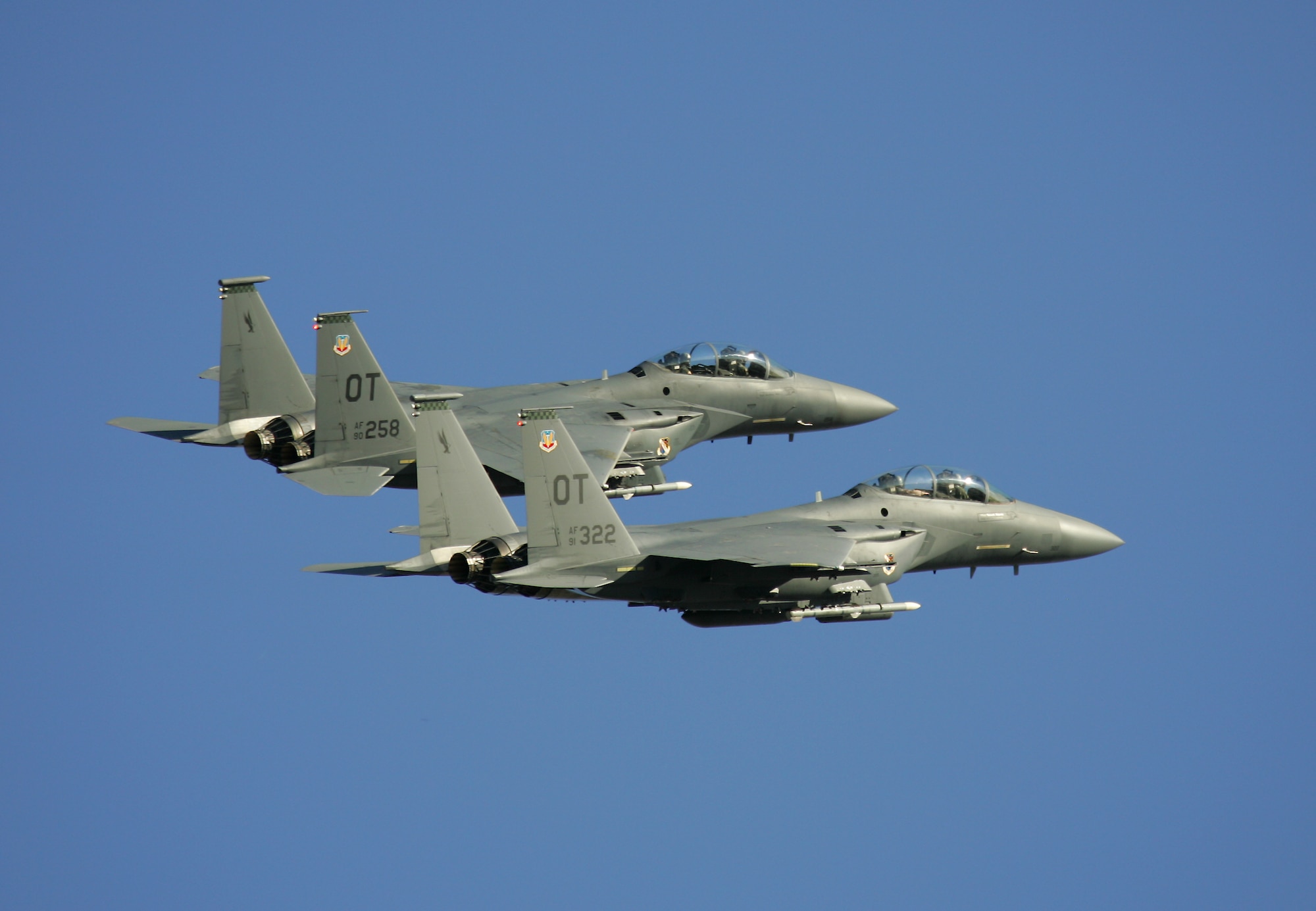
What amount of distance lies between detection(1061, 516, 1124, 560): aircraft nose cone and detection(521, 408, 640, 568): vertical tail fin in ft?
38.1

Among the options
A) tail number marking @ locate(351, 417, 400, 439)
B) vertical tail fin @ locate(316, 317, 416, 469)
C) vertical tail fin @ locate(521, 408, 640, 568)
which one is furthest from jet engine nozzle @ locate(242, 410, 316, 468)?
vertical tail fin @ locate(521, 408, 640, 568)

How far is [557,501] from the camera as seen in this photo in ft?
126

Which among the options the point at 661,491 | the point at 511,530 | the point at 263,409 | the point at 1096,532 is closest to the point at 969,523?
the point at 1096,532

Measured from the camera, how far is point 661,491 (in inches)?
1885

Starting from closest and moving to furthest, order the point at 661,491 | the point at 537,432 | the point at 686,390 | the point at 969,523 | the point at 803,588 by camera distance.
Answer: the point at 537,432, the point at 803,588, the point at 969,523, the point at 661,491, the point at 686,390

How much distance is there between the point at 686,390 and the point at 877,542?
9797 mm

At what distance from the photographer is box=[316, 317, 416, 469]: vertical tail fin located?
4528 centimetres

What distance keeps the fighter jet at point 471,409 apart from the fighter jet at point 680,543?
331 centimetres

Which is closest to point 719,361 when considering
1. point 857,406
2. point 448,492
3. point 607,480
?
point 857,406

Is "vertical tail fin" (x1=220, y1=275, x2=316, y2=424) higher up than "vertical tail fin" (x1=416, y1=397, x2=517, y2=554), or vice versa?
"vertical tail fin" (x1=220, y1=275, x2=316, y2=424)

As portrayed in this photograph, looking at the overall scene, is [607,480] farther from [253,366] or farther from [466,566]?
[466,566]

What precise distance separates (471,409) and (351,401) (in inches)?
143

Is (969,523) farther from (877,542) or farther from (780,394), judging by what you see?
(780,394)

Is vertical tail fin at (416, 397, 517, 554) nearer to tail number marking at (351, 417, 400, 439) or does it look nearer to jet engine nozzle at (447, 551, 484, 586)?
jet engine nozzle at (447, 551, 484, 586)
